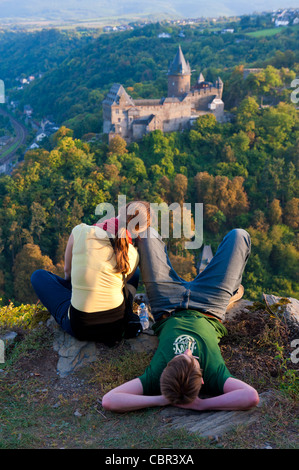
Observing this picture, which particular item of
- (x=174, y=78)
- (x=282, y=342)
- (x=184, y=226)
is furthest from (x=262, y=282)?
(x=282, y=342)

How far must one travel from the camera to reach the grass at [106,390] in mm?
2896

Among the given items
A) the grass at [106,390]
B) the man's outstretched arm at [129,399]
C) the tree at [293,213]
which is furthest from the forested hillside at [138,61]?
the man's outstretched arm at [129,399]

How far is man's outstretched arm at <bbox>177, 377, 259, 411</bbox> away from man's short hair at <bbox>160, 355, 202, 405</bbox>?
0.52 ft

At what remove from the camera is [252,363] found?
3797 mm

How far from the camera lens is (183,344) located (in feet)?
10.8

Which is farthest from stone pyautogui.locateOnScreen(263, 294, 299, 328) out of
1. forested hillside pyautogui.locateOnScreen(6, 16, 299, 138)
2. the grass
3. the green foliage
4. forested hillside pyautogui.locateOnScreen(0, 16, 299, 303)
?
forested hillside pyautogui.locateOnScreen(6, 16, 299, 138)

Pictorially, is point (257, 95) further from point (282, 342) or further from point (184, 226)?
point (282, 342)

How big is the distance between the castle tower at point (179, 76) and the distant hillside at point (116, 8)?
123 metres

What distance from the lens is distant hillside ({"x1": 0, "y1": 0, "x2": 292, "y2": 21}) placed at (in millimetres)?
149000

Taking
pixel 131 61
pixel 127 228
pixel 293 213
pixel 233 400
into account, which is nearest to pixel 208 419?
pixel 233 400

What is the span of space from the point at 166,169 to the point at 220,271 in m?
24.9

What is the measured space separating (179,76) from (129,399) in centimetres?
3091

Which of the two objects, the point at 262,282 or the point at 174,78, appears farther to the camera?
the point at 174,78

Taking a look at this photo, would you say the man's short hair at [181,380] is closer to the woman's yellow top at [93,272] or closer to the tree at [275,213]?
the woman's yellow top at [93,272]
